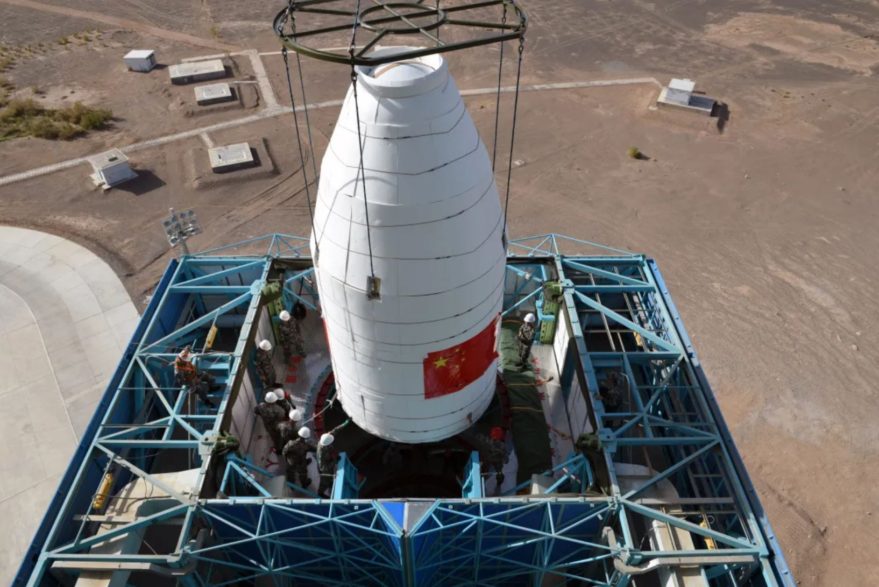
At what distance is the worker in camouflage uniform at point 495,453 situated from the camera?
16375 mm

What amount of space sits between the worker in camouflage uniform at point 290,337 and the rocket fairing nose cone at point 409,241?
5.65m

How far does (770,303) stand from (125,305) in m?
33.6

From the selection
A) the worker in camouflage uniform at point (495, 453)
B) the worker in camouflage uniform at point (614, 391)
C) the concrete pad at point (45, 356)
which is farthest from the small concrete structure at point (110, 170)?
the worker in camouflage uniform at point (614, 391)

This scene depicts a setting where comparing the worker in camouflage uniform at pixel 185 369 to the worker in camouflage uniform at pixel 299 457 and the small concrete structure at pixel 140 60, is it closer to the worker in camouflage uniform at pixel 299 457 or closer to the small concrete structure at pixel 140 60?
the worker in camouflage uniform at pixel 299 457

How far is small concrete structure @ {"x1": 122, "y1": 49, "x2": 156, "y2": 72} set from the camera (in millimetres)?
51406

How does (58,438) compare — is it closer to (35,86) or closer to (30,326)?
(30,326)

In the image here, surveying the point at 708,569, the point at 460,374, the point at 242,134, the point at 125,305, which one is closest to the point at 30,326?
the point at 125,305

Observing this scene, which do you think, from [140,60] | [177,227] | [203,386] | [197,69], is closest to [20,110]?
[140,60]

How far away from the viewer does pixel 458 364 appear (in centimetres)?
1409

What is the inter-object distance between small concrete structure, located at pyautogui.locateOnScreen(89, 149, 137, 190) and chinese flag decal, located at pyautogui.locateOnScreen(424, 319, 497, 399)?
1307 inches

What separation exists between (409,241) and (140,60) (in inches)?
2033

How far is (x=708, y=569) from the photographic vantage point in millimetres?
14195

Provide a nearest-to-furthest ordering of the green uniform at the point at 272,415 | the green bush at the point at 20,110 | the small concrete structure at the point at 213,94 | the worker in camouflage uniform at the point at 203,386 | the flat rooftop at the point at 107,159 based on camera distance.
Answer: the green uniform at the point at 272,415 → the worker in camouflage uniform at the point at 203,386 → the flat rooftop at the point at 107,159 → the green bush at the point at 20,110 → the small concrete structure at the point at 213,94

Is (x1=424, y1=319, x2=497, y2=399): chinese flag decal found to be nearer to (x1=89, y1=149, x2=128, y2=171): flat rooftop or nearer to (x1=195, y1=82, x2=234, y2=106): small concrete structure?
(x1=89, y1=149, x2=128, y2=171): flat rooftop
